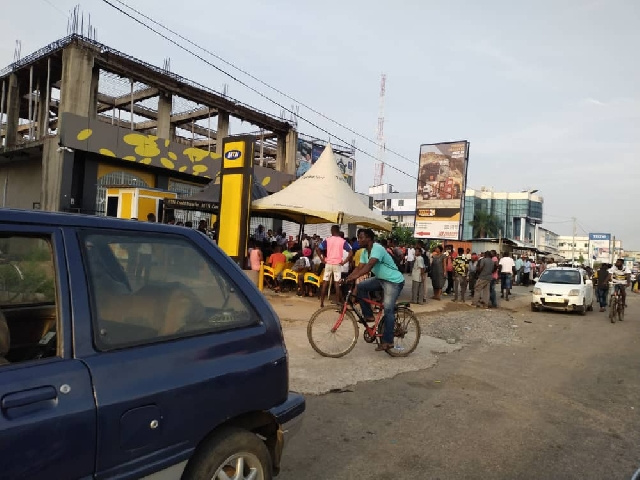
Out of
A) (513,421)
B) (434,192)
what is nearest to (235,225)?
(513,421)

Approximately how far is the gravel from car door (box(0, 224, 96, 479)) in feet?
24.5

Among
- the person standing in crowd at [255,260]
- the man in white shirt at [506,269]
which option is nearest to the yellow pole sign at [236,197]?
the person standing in crowd at [255,260]

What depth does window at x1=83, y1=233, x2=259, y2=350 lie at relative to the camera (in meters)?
1.99

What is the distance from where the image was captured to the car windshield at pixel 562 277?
1443 centimetres

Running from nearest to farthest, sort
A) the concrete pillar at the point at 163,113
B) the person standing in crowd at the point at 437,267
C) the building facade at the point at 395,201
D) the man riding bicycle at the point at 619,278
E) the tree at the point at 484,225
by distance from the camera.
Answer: the man riding bicycle at the point at 619,278 → the person standing in crowd at the point at 437,267 → the concrete pillar at the point at 163,113 → the tree at the point at 484,225 → the building facade at the point at 395,201

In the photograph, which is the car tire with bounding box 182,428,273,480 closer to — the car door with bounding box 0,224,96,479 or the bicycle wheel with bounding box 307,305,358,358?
the car door with bounding box 0,224,96,479

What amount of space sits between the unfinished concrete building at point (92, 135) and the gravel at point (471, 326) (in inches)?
500

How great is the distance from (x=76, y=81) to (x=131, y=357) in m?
20.1

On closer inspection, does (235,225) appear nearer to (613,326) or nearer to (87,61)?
(613,326)

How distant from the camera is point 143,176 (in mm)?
22469

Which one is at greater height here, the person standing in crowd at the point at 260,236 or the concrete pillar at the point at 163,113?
the concrete pillar at the point at 163,113

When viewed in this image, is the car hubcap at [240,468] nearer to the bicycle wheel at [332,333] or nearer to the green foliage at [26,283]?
the green foliage at [26,283]

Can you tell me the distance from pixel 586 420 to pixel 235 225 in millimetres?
9801

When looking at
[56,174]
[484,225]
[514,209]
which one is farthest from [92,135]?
[514,209]
